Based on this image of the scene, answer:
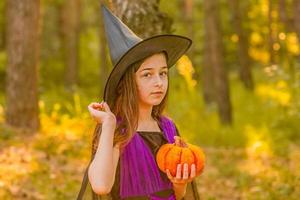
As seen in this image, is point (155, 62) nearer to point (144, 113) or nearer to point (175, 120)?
point (144, 113)

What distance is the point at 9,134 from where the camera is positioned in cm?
898

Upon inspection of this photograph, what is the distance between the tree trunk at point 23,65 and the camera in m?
9.82

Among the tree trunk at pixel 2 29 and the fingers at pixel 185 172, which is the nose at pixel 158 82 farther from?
the tree trunk at pixel 2 29

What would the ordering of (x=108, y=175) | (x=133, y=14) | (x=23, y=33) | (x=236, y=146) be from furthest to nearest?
1. (x=236, y=146)
2. (x=23, y=33)
3. (x=133, y=14)
4. (x=108, y=175)

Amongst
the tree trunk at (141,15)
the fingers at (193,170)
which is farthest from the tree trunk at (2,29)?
the fingers at (193,170)

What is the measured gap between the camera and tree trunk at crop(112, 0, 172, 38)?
206 inches

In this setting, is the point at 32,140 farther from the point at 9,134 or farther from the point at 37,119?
the point at 37,119

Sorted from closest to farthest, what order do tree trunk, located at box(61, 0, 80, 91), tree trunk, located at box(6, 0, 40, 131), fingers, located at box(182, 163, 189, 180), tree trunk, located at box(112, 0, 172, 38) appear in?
fingers, located at box(182, 163, 189, 180)
tree trunk, located at box(112, 0, 172, 38)
tree trunk, located at box(6, 0, 40, 131)
tree trunk, located at box(61, 0, 80, 91)

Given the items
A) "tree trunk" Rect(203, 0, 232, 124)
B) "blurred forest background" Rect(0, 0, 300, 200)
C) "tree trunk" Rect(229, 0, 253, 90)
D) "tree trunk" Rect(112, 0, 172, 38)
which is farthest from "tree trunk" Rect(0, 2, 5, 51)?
"tree trunk" Rect(112, 0, 172, 38)

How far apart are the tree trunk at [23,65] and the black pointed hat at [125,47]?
663 cm

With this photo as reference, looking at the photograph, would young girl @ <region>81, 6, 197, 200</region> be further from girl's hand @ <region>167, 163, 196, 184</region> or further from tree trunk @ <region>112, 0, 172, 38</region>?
tree trunk @ <region>112, 0, 172, 38</region>

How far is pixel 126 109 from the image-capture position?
3.34 metres

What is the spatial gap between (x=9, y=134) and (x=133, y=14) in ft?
14.5

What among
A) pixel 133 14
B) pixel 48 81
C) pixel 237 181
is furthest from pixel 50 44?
pixel 133 14
